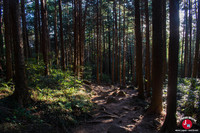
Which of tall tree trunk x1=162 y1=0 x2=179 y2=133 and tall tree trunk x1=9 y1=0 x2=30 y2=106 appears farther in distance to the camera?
tall tree trunk x1=9 y1=0 x2=30 y2=106

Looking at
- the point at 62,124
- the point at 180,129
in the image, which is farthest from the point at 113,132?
the point at 180,129

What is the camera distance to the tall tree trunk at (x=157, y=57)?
6.14 m

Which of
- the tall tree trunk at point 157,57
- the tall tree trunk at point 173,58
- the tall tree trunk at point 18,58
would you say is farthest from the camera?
the tall tree trunk at point 157,57

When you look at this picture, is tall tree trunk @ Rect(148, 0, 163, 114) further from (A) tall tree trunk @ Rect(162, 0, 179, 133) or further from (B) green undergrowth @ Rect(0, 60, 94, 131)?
(B) green undergrowth @ Rect(0, 60, 94, 131)

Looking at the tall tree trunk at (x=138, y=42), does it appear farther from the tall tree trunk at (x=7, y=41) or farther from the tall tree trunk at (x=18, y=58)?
the tall tree trunk at (x=7, y=41)

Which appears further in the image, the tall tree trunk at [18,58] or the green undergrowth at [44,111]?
the tall tree trunk at [18,58]

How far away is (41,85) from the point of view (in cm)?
803

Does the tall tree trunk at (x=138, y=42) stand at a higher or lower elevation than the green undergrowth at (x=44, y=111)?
higher

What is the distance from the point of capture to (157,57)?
636 centimetres

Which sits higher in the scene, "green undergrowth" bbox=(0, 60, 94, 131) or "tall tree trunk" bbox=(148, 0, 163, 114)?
"tall tree trunk" bbox=(148, 0, 163, 114)

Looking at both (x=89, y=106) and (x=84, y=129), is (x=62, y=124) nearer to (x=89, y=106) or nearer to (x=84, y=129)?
(x=84, y=129)

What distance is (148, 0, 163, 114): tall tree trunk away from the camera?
6137 mm

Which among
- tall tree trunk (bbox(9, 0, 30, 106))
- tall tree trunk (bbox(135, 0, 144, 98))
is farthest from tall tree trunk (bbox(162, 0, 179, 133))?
tall tree trunk (bbox(9, 0, 30, 106))

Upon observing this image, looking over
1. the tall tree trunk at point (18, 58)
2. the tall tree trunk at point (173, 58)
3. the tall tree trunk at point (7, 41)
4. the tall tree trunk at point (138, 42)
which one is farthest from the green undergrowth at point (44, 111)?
the tall tree trunk at point (138, 42)
